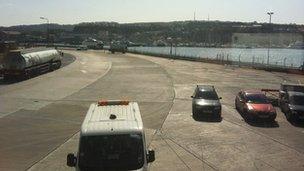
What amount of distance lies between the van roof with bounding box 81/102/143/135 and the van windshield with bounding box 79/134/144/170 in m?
0.15

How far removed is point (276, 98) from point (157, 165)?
65.4 ft

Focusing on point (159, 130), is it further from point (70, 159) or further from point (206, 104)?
point (70, 159)

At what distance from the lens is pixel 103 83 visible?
48.8 metres

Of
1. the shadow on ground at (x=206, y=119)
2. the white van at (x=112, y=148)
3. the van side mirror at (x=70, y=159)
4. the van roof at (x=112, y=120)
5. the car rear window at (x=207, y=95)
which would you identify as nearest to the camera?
the white van at (x=112, y=148)

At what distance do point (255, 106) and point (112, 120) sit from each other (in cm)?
1883

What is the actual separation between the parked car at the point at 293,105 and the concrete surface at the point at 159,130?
26.7 inches

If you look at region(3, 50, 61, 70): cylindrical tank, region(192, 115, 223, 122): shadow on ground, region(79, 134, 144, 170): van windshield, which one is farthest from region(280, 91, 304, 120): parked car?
region(3, 50, 61, 70): cylindrical tank

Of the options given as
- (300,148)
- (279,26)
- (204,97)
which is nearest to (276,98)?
(204,97)

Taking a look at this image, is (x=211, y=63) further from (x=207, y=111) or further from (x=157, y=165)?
(x=157, y=165)

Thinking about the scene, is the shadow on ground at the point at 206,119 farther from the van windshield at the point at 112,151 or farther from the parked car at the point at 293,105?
the van windshield at the point at 112,151

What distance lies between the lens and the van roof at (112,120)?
11875 millimetres

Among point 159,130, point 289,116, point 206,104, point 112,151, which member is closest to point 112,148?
point 112,151

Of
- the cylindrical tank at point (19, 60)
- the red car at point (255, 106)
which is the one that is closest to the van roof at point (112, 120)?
the red car at point (255, 106)

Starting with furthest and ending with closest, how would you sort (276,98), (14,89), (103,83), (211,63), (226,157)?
(211,63) < (103,83) < (14,89) < (276,98) < (226,157)
